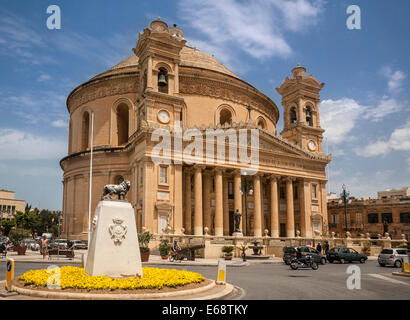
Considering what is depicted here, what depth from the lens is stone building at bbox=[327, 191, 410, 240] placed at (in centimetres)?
5906

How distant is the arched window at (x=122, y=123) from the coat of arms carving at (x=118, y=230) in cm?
3649

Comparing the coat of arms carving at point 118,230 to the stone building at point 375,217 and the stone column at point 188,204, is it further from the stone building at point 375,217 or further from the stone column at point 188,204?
the stone building at point 375,217

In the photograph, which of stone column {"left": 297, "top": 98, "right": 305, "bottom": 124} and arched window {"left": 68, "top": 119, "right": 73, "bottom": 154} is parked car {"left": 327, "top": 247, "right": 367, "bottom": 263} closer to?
stone column {"left": 297, "top": 98, "right": 305, "bottom": 124}

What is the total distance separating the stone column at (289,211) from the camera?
145ft

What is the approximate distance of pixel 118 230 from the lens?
480 inches

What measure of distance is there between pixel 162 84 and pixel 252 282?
28.0 meters

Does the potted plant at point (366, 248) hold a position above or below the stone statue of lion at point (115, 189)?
below

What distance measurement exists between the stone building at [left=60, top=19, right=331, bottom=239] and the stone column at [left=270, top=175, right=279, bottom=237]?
0.11m

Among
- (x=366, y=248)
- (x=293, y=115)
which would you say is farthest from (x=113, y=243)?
(x=293, y=115)

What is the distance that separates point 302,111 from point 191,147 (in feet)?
62.3

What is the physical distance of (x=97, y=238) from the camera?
465 inches

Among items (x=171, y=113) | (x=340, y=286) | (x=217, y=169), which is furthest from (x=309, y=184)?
(x=340, y=286)

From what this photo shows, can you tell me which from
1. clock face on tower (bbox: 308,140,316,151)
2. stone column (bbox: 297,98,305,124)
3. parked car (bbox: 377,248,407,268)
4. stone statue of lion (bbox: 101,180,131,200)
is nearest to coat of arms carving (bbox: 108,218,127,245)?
stone statue of lion (bbox: 101,180,131,200)

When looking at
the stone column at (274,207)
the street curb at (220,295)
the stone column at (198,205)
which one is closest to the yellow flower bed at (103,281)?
the street curb at (220,295)
